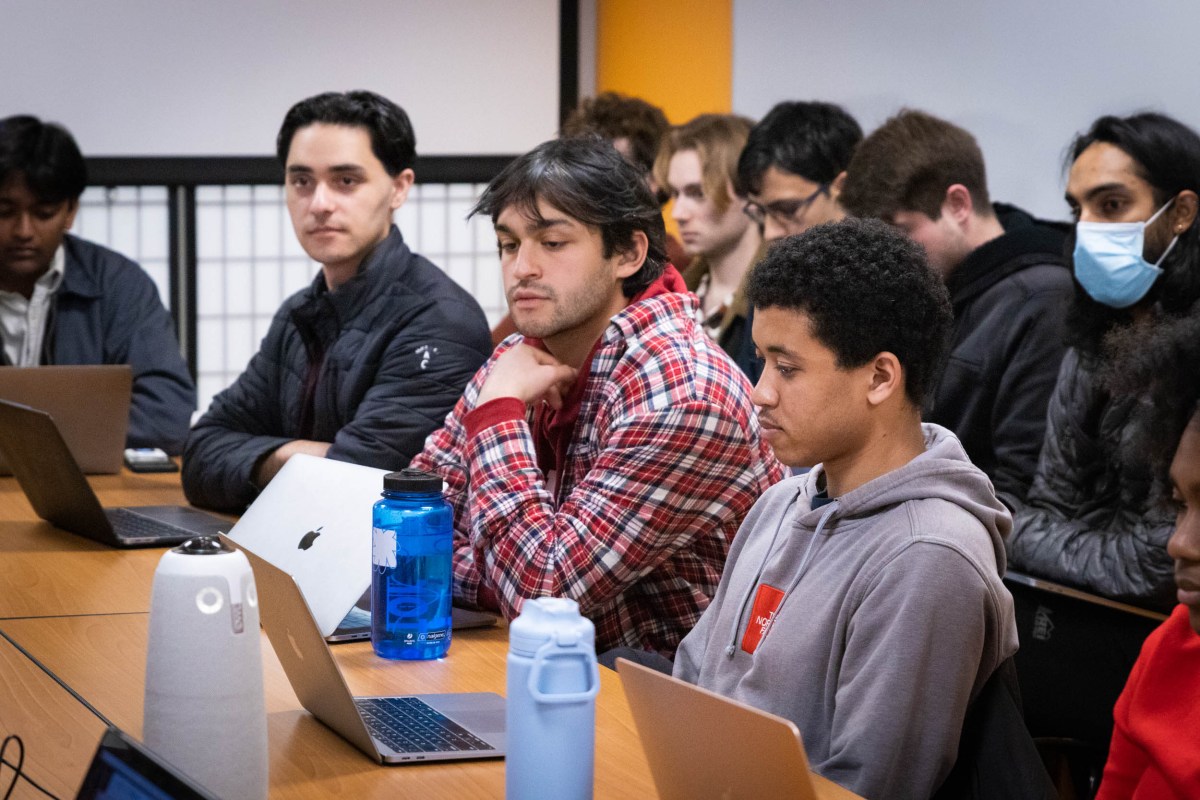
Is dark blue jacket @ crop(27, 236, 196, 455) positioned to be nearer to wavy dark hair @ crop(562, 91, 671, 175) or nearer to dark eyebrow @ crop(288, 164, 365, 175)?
dark eyebrow @ crop(288, 164, 365, 175)

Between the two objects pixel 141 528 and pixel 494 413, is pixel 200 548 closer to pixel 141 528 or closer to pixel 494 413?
pixel 494 413

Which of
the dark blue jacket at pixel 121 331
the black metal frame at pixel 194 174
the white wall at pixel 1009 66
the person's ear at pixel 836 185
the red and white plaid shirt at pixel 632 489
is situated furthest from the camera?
the black metal frame at pixel 194 174

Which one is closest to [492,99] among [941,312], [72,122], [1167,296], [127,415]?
[72,122]

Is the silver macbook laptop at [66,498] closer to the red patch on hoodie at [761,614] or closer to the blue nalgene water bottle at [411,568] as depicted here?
the blue nalgene water bottle at [411,568]

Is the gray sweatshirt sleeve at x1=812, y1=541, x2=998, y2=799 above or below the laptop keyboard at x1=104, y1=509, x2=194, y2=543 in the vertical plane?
above

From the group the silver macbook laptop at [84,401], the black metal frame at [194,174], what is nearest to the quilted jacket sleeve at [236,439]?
the silver macbook laptop at [84,401]

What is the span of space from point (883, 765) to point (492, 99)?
3.89 metres

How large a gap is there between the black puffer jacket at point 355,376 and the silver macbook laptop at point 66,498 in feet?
0.49

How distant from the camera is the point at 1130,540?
7.72 ft

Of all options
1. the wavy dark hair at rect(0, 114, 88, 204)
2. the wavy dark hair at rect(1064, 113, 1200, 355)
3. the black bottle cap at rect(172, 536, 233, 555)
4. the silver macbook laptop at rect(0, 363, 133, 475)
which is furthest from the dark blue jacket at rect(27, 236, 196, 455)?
the black bottle cap at rect(172, 536, 233, 555)

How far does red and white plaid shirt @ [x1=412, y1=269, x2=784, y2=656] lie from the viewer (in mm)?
1881

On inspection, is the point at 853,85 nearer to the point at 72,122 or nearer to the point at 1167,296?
the point at 1167,296

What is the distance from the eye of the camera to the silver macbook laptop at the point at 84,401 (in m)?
2.89

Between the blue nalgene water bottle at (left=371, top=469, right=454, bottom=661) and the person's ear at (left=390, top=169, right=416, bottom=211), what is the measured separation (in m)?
1.35
